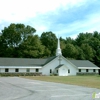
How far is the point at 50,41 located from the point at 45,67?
86.6 feet

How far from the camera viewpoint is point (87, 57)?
85125 mm

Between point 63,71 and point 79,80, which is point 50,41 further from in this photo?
point 79,80

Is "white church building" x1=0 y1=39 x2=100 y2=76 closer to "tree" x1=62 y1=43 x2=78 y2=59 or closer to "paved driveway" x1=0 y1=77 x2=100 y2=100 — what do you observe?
"tree" x1=62 y1=43 x2=78 y2=59

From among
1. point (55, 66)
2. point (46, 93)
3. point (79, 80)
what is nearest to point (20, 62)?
point (55, 66)

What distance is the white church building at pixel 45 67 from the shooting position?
5922 centimetres

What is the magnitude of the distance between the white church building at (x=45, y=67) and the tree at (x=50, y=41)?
60.0 feet

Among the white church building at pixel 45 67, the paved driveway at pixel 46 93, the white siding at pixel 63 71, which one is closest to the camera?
the paved driveway at pixel 46 93

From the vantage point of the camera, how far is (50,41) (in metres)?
88.4

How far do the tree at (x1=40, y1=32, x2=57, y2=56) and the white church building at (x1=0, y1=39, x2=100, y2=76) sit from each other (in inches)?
720

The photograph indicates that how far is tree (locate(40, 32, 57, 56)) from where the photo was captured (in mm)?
87875

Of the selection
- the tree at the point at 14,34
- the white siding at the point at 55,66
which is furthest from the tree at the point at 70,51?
the white siding at the point at 55,66

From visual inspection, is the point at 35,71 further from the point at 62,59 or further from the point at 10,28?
the point at 10,28

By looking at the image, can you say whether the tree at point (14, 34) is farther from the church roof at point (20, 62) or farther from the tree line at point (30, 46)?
the church roof at point (20, 62)

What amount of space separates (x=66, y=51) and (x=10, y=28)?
20.8 m
